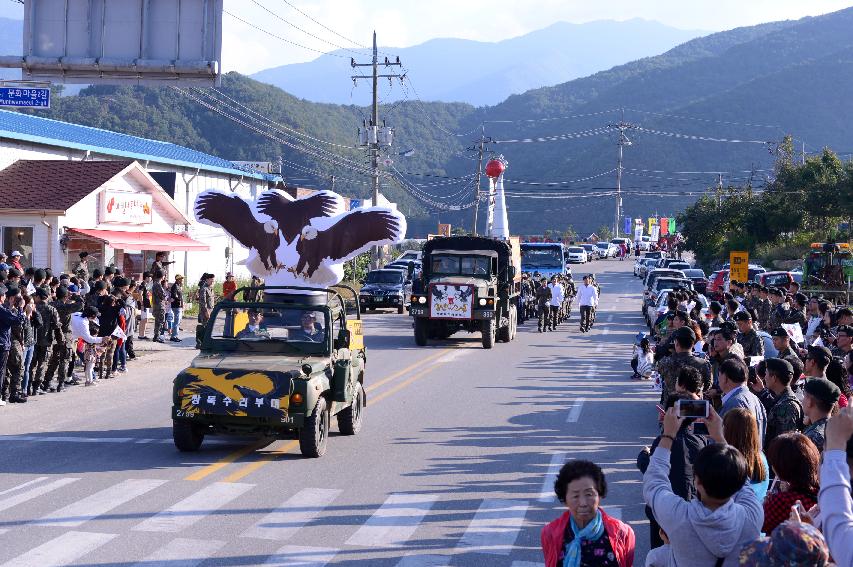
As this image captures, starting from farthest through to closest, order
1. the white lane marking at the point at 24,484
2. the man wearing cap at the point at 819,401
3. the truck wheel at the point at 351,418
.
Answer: the truck wheel at the point at 351,418, the white lane marking at the point at 24,484, the man wearing cap at the point at 819,401

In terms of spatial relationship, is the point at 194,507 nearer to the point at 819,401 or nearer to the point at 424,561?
the point at 424,561

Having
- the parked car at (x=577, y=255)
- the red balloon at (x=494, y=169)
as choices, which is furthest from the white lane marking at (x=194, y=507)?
the parked car at (x=577, y=255)

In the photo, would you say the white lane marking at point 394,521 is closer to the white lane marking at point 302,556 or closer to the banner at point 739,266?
the white lane marking at point 302,556

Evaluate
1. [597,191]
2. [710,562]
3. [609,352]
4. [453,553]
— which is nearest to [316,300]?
[453,553]

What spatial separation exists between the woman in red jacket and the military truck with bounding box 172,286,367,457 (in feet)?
21.4

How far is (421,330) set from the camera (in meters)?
27.3

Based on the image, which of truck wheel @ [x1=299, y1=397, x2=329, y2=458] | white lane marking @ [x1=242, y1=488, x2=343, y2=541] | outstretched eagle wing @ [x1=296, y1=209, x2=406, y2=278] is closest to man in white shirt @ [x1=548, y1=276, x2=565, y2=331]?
outstretched eagle wing @ [x1=296, y1=209, x2=406, y2=278]

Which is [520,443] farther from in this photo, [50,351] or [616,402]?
[50,351]

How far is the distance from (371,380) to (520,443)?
669cm

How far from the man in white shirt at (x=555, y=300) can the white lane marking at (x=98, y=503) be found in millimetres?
23864

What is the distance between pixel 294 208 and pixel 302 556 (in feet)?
27.3

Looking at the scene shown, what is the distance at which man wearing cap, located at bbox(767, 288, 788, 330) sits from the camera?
18.3 meters

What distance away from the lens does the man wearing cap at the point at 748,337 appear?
44.2 ft

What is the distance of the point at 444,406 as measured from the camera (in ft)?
53.9
